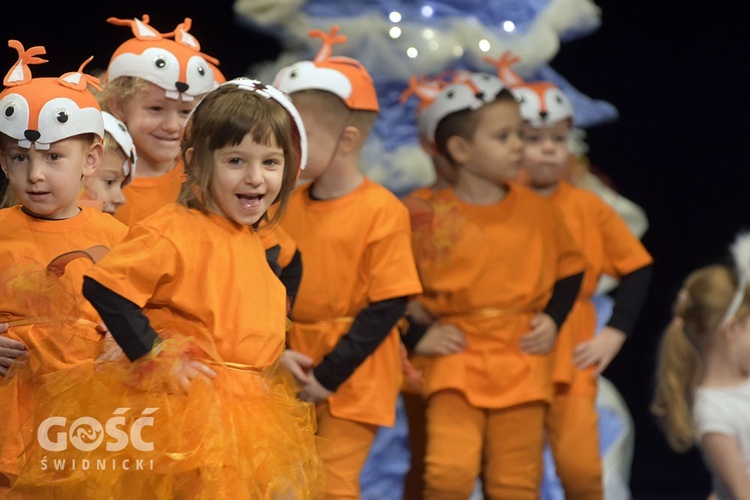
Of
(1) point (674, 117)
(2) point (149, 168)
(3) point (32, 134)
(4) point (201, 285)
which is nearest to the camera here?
(4) point (201, 285)

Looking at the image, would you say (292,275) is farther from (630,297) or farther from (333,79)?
(630,297)

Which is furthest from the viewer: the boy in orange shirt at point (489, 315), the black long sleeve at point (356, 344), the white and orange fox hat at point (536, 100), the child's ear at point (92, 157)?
the white and orange fox hat at point (536, 100)

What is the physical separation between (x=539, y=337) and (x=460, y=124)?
65 centimetres

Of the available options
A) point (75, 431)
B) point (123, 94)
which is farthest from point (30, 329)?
point (123, 94)

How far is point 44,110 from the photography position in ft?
9.00

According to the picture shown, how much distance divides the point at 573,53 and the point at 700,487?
5.44 ft

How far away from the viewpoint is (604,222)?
4098mm

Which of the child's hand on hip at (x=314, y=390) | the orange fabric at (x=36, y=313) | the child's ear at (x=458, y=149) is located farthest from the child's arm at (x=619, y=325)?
the orange fabric at (x=36, y=313)

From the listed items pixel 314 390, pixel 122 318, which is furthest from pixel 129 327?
pixel 314 390

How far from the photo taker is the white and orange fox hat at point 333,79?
11.6ft

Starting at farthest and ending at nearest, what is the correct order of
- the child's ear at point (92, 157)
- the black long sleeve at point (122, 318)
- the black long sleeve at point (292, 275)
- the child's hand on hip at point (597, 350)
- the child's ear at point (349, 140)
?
1. the child's hand on hip at point (597, 350)
2. the child's ear at point (349, 140)
3. the black long sleeve at point (292, 275)
4. the child's ear at point (92, 157)
5. the black long sleeve at point (122, 318)

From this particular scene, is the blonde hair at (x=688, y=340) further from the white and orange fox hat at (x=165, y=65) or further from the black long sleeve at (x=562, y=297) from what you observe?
the white and orange fox hat at (x=165, y=65)

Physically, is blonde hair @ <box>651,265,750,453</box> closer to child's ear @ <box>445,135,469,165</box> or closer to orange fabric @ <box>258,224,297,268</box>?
child's ear @ <box>445,135,469,165</box>

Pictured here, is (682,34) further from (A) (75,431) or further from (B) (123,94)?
(A) (75,431)
